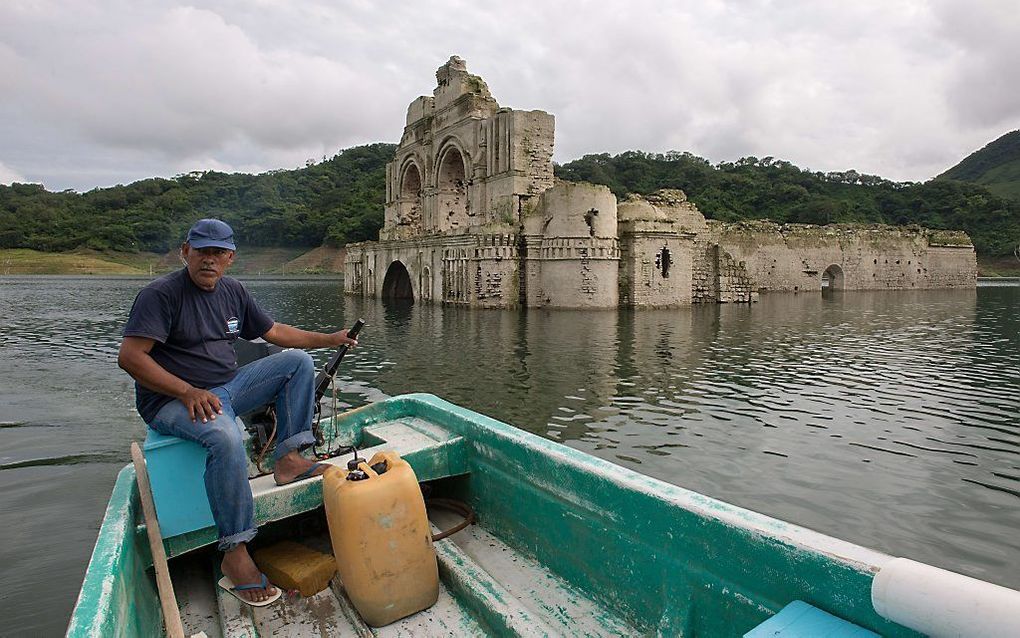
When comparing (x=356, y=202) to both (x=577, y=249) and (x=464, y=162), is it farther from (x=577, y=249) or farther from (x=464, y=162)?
(x=577, y=249)

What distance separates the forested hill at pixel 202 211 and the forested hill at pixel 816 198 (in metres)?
27.0

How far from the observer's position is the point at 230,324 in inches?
151

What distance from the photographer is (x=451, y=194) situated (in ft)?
112

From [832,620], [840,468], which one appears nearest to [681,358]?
[840,468]

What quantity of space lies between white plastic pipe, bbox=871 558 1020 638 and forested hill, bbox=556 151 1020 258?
2426 inches

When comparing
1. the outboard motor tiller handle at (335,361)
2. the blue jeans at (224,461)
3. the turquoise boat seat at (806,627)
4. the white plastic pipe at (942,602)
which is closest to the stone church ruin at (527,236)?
the outboard motor tiller handle at (335,361)

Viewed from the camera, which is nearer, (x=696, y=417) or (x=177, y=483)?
(x=177, y=483)

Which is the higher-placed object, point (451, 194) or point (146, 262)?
point (451, 194)

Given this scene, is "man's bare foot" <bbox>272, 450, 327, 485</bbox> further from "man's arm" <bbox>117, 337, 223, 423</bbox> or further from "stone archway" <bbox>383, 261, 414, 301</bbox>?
"stone archway" <bbox>383, 261, 414, 301</bbox>

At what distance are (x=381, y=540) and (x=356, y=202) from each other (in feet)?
255

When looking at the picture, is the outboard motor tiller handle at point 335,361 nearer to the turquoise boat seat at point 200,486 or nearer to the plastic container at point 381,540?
the turquoise boat seat at point 200,486

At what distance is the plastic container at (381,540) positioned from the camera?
303 cm

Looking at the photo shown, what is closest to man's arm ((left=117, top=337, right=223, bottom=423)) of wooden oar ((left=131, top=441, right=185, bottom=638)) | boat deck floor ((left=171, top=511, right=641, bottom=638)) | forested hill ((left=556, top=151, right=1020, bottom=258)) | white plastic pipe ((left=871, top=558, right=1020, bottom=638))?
wooden oar ((left=131, top=441, right=185, bottom=638))

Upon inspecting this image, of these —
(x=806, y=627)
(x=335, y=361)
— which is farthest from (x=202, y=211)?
(x=806, y=627)
